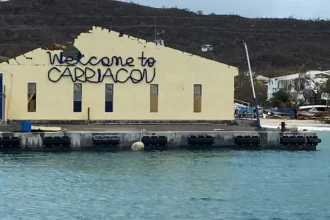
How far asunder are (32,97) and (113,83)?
498 centimetres

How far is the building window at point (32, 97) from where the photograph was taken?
1873 inches

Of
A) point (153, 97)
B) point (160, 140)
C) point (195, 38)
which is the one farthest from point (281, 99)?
point (195, 38)

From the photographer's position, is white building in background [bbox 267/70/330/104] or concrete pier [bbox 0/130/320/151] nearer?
concrete pier [bbox 0/130/320/151]

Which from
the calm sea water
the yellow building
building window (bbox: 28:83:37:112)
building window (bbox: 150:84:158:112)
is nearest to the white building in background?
the yellow building

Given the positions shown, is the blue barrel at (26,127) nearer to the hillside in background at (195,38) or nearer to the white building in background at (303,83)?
the white building in background at (303,83)

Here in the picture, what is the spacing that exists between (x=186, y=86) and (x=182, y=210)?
966 inches

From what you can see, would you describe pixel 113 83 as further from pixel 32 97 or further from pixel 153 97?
pixel 32 97

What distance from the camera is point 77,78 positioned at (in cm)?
4784

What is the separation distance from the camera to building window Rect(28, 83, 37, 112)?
156 feet

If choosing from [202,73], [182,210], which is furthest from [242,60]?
[182,210]

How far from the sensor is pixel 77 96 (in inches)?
1890

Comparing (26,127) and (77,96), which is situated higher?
(77,96)

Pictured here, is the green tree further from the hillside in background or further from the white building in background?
the hillside in background

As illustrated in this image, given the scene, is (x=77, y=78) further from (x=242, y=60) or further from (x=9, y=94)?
(x=242, y=60)
